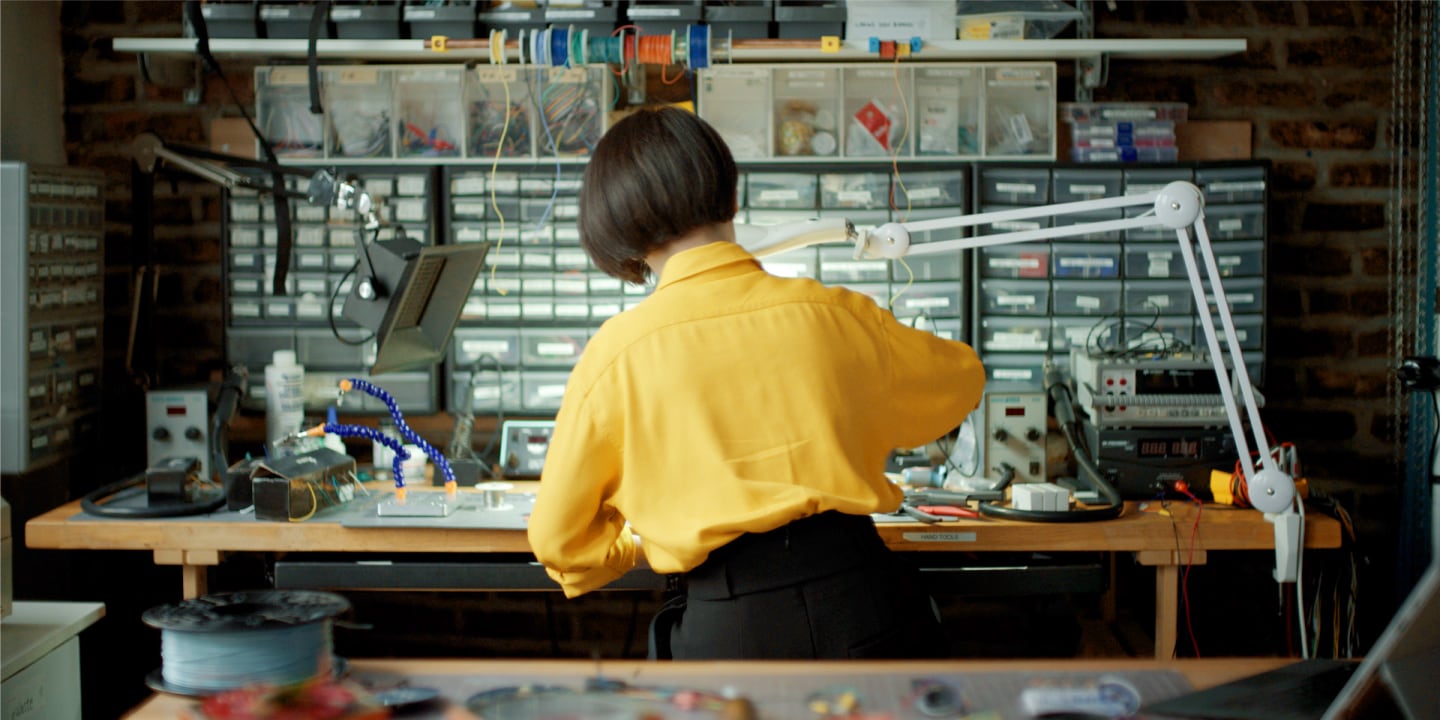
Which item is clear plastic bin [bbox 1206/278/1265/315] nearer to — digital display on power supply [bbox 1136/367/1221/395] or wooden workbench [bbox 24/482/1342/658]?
digital display on power supply [bbox 1136/367/1221/395]

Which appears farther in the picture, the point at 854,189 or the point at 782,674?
the point at 854,189

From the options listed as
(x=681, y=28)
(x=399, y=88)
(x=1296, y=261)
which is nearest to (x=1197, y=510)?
(x=1296, y=261)

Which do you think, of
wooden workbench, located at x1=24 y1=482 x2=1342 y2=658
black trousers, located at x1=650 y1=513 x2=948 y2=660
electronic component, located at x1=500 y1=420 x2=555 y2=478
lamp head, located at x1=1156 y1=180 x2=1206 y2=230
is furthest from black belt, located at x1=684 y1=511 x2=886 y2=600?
electronic component, located at x1=500 y1=420 x2=555 y2=478

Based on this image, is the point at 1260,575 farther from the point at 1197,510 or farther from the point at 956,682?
the point at 956,682

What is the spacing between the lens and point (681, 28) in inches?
115

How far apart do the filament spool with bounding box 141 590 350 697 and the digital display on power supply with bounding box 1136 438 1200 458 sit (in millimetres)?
1946

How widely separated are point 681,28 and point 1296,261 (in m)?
1.63

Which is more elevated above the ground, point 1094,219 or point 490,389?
point 1094,219

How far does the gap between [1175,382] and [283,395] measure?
6.76 ft

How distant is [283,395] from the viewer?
3057 mm

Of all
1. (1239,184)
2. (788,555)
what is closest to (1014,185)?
(1239,184)

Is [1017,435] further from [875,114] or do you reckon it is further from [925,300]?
[875,114]

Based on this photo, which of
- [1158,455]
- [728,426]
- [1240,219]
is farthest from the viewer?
[1240,219]

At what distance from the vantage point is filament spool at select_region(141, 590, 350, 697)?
1.26 meters
